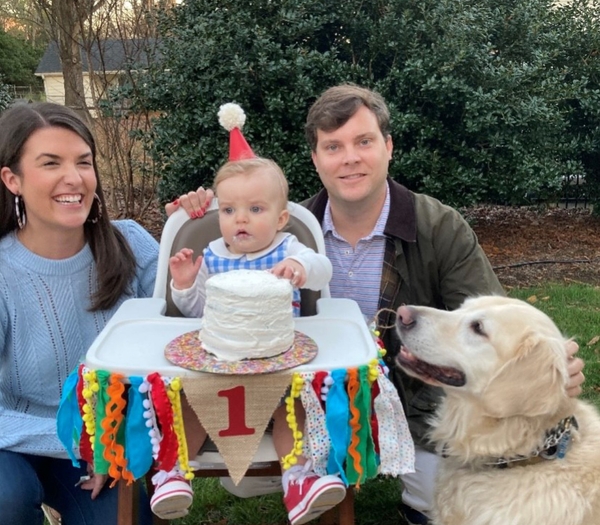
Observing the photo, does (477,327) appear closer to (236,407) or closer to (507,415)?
(507,415)

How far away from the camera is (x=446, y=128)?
524 centimetres

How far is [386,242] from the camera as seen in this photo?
255 cm

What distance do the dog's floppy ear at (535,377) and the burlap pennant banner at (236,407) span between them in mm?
680

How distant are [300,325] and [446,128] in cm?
371

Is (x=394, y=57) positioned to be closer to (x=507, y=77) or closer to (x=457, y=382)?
(x=507, y=77)

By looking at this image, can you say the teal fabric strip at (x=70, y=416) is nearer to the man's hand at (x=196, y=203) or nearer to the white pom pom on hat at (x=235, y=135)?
the man's hand at (x=196, y=203)

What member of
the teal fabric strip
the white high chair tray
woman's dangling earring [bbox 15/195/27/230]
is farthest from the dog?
woman's dangling earring [bbox 15/195/27/230]

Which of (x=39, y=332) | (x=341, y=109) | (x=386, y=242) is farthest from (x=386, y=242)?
(x=39, y=332)

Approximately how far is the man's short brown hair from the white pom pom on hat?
293 mm

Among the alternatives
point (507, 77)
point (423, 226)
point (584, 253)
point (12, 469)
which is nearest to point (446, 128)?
point (507, 77)

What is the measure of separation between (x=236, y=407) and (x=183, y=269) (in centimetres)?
74

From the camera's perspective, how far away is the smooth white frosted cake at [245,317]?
1649 millimetres

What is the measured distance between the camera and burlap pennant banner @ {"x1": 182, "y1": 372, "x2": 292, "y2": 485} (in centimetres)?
161

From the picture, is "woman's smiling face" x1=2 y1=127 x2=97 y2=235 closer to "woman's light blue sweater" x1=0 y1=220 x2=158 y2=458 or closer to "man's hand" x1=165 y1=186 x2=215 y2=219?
"woman's light blue sweater" x1=0 y1=220 x2=158 y2=458
